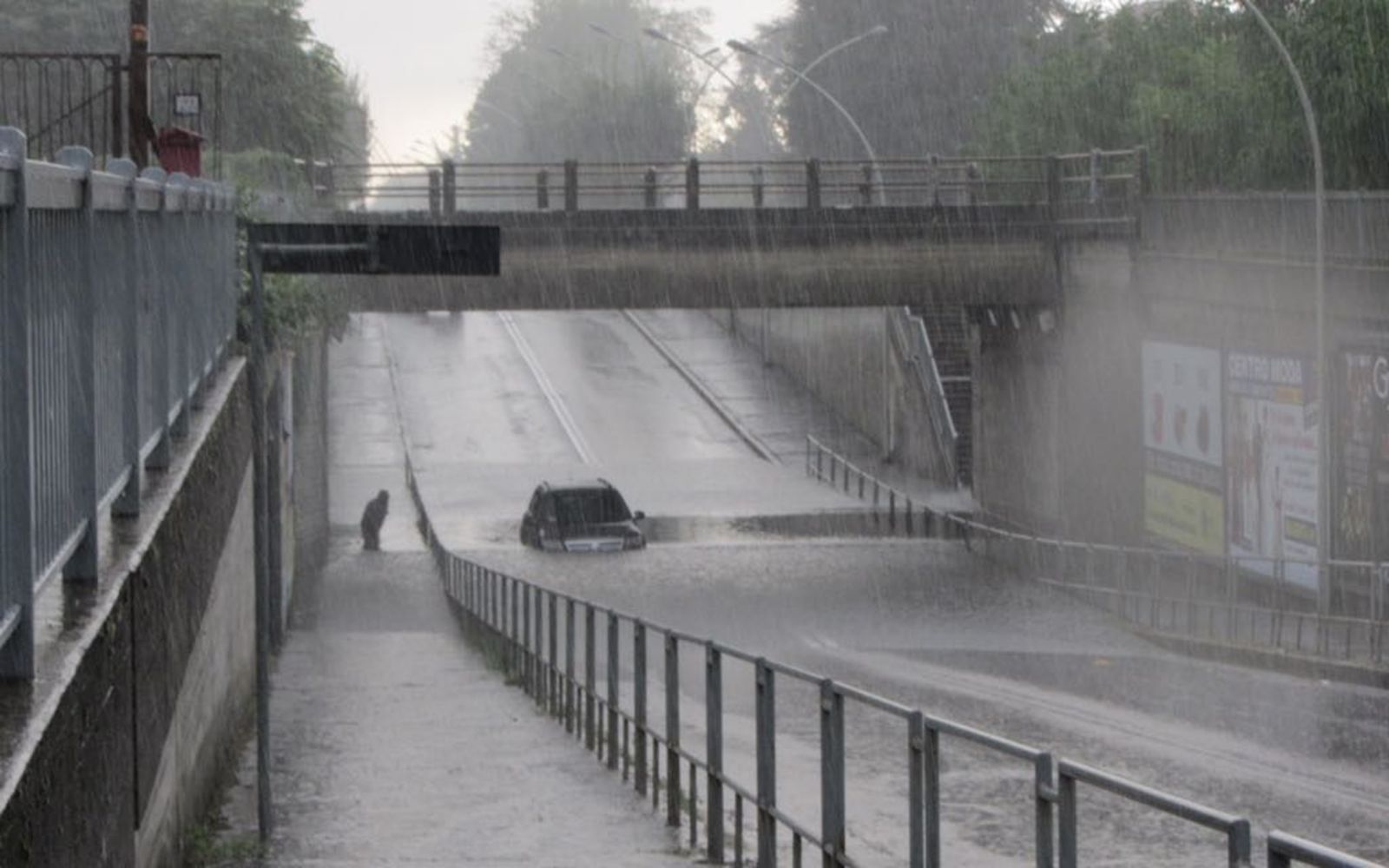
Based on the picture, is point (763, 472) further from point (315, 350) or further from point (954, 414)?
point (315, 350)

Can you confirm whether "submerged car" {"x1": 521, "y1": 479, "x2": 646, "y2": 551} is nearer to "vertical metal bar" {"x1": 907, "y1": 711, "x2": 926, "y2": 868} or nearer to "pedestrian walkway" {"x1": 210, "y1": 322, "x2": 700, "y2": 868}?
"pedestrian walkway" {"x1": 210, "y1": 322, "x2": 700, "y2": 868}

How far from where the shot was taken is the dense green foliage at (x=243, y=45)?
63.9 meters

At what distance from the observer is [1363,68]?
128ft

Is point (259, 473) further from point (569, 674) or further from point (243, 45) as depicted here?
point (243, 45)

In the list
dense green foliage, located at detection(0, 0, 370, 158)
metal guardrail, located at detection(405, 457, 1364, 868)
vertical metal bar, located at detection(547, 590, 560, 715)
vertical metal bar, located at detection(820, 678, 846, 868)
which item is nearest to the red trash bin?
metal guardrail, located at detection(405, 457, 1364, 868)

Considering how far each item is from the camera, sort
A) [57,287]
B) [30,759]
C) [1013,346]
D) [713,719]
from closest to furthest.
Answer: [30,759], [57,287], [713,719], [1013,346]

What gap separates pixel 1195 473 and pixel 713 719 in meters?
26.1

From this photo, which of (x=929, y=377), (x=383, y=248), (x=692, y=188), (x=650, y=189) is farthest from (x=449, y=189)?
(x=383, y=248)

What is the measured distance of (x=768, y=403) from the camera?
7325 cm

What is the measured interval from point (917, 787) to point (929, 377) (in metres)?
53.6

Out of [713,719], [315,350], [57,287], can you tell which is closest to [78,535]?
[57,287]

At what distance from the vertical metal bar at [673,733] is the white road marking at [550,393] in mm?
49045

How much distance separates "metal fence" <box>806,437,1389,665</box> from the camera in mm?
29891

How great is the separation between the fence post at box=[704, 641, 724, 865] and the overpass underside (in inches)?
1195
